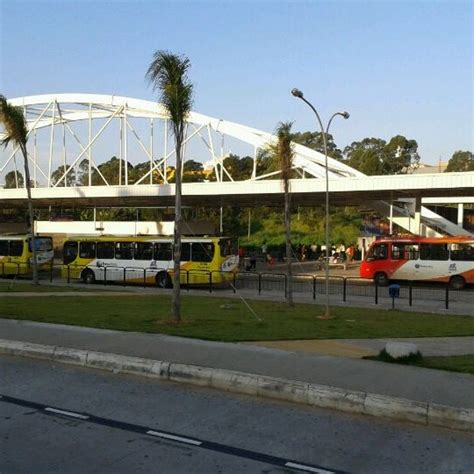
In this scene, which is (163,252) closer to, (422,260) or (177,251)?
(422,260)

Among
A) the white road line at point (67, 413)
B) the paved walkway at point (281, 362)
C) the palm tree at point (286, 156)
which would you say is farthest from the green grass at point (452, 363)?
the palm tree at point (286, 156)

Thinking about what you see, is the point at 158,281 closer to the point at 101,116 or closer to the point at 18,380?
the point at 18,380

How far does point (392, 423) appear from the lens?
7230mm

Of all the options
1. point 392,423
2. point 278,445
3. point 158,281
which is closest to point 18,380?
point 278,445

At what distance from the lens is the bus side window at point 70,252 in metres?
35.7

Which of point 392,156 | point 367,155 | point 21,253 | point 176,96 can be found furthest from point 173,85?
point 392,156

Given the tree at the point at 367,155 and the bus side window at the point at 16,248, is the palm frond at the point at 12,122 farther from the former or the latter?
the tree at the point at 367,155

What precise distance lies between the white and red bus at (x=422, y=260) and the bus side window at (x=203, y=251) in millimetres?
8670

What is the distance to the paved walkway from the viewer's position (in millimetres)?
8094

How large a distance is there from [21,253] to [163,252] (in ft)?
37.9

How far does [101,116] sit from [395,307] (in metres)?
66.9

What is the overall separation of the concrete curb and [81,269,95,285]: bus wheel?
78.0ft

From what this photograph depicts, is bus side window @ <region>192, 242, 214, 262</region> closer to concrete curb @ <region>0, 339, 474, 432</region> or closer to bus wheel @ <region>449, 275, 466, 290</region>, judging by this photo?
bus wheel @ <region>449, 275, 466, 290</region>

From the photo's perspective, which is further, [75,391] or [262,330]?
[262,330]
